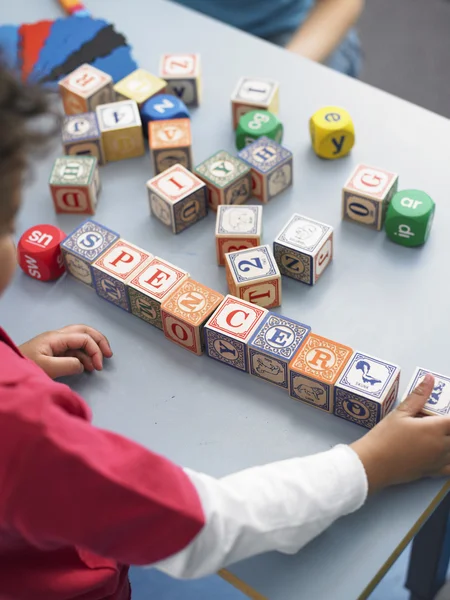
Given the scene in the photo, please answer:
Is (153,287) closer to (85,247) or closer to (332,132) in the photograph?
(85,247)

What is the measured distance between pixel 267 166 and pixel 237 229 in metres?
0.13

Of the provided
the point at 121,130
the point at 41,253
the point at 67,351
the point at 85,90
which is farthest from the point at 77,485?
the point at 85,90

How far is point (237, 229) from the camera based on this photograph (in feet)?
4.01

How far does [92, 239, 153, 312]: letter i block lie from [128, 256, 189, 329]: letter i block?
11 millimetres

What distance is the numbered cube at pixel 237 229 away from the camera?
3.98 feet

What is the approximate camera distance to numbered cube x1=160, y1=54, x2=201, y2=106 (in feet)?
4.81

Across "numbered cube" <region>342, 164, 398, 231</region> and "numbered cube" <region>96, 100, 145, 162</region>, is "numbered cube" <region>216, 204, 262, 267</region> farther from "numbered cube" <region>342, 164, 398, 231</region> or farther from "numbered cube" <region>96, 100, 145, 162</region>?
"numbered cube" <region>96, 100, 145, 162</region>

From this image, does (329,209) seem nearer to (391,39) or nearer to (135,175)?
(135,175)

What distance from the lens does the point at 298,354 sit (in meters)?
1.06

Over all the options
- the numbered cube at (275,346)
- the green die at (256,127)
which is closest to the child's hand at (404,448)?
the numbered cube at (275,346)

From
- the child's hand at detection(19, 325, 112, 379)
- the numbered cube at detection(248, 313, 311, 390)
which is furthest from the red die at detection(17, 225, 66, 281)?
the numbered cube at detection(248, 313, 311, 390)

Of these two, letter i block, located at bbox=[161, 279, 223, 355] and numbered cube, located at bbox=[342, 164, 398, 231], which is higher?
numbered cube, located at bbox=[342, 164, 398, 231]

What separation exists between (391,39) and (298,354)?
6.50 ft

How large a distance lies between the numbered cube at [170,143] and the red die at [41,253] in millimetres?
219
